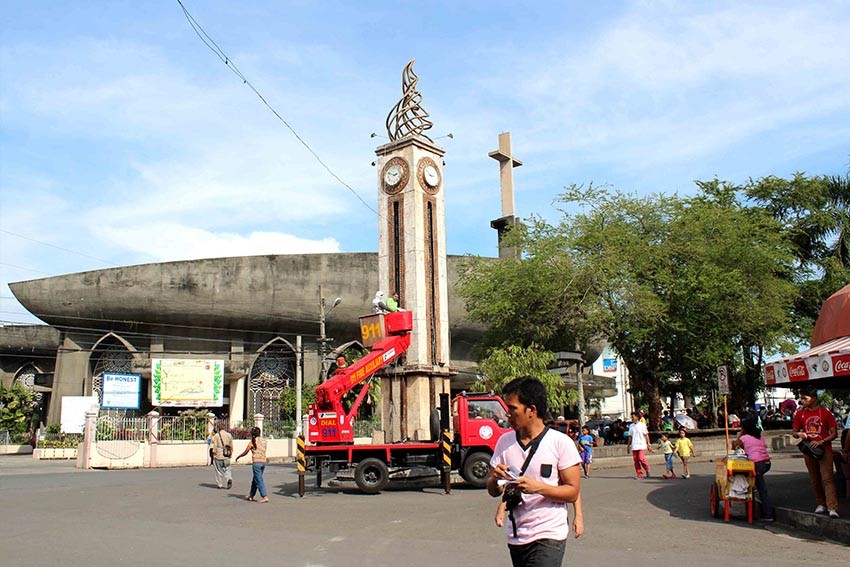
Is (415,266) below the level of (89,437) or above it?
above

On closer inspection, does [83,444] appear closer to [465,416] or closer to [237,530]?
[465,416]

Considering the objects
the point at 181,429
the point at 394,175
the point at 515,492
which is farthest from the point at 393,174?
the point at 515,492

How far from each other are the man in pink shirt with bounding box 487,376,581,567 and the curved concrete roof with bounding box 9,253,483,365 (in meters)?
46.4

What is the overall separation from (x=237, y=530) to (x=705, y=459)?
17521mm

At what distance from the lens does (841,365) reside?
1098 cm

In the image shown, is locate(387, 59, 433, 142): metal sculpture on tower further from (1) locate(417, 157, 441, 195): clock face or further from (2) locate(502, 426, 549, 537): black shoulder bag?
(2) locate(502, 426, 549, 537): black shoulder bag

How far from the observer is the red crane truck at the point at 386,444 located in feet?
59.9

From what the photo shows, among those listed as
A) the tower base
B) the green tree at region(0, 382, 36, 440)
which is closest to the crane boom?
the tower base

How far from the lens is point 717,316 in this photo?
89.0 ft

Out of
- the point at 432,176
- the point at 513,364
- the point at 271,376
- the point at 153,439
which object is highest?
the point at 432,176

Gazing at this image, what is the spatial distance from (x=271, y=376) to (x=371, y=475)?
36.2 metres

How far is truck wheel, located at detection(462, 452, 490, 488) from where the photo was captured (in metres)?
18.7

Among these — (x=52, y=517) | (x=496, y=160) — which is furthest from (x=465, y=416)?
(x=496, y=160)

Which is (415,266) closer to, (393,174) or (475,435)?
(393,174)
